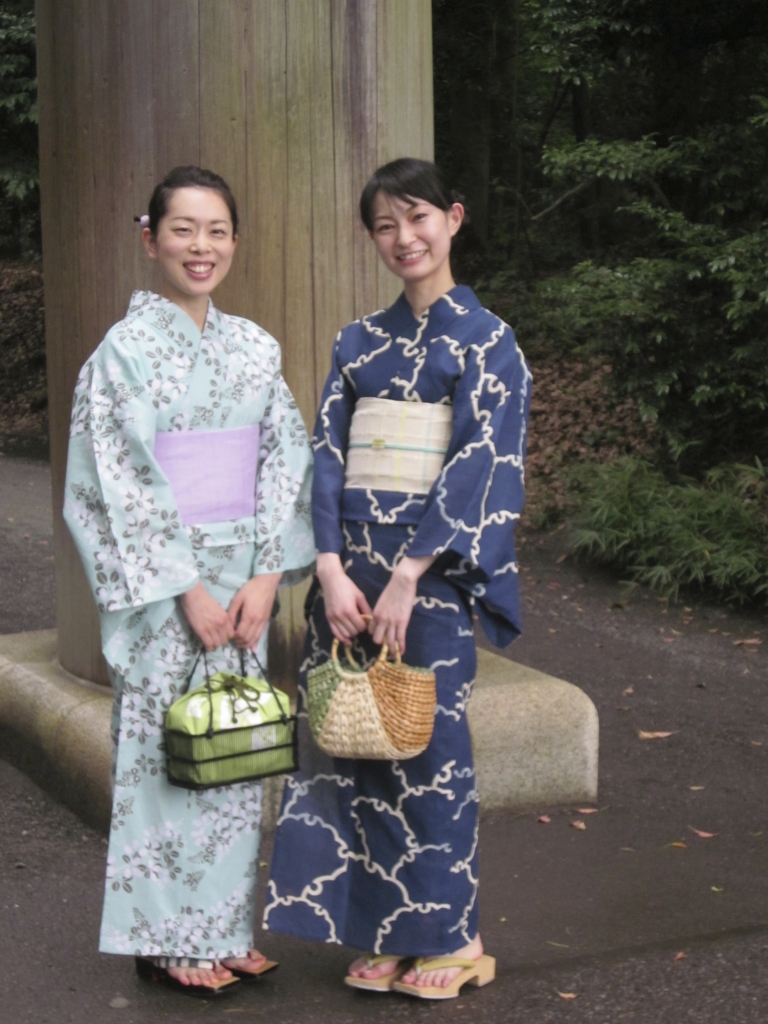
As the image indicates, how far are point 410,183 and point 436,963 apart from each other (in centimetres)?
171

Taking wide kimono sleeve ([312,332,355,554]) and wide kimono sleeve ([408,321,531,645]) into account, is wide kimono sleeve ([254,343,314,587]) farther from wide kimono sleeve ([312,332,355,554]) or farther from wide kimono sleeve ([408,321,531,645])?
wide kimono sleeve ([408,321,531,645])

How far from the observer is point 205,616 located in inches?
112

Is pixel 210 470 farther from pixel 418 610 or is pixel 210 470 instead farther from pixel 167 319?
pixel 418 610

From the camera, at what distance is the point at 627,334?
319 inches

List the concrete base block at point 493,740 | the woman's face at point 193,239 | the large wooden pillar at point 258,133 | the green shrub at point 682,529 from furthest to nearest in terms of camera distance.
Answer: the green shrub at point 682,529 → the concrete base block at point 493,740 → the large wooden pillar at point 258,133 → the woman's face at point 193,239

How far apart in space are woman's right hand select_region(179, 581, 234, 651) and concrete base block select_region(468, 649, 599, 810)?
4.33 ft

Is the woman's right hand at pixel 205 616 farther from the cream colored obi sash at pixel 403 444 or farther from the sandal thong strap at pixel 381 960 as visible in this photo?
the sandal thong strap at pixel 381 960

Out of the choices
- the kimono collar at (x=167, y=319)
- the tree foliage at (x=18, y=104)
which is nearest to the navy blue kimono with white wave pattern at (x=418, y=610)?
the kimono collar at (x=167, y=319)

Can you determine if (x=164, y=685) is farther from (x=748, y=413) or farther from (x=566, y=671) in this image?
(x=748, y=413)

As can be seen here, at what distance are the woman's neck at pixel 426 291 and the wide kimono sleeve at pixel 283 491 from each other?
1.19 feet

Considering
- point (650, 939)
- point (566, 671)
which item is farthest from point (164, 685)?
point (566, 671)

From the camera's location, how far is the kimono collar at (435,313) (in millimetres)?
2848

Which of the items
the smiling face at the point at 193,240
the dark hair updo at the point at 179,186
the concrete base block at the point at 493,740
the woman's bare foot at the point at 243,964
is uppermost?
the dark hair updo at the point at 179,186

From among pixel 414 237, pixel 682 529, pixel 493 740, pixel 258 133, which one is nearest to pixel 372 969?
pixel 493 740
